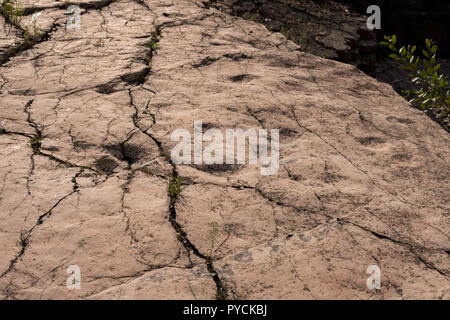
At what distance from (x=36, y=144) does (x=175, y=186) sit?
0.89 metres

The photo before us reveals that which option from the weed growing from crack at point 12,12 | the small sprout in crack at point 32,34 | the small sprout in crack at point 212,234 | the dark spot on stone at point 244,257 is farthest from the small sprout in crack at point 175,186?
the weed growing from crack at point 12,12

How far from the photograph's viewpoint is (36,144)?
2453mm

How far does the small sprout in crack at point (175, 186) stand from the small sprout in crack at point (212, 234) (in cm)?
29

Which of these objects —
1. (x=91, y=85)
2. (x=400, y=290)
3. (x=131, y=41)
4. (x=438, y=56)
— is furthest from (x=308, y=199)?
(x=438, y=56)

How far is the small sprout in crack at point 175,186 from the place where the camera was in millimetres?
2184

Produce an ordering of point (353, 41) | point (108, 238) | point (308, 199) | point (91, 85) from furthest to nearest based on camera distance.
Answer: point (353, 41)
point (91, 85)
point (308, 199)
point (108, 238)

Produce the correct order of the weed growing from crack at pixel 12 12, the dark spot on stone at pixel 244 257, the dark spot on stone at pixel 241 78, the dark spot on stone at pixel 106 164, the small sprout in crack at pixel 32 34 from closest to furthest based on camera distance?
the dark spot on stone at pixel 244 257 < the dark spot on stone at pixel 106 164 < the dark spot on stone at pixel 241 78 < the small sprout in crack at pixel 32 34 < the weed growing from crack at pixel 12 12

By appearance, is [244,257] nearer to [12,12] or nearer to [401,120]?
[401,120]

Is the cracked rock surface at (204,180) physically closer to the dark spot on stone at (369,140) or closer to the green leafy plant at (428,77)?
the dark spot on stone at (369,140)

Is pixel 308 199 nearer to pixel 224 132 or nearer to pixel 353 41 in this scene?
pixel 224 132

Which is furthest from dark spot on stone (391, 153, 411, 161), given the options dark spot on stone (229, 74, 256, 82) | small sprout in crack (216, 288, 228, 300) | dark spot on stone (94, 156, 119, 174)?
dark spot on stone (94, 156, 119, 174)

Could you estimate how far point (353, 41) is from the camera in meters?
4.37

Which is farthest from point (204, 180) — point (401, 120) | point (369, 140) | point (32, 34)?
point (32, 34)

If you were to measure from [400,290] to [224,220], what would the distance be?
822mm
